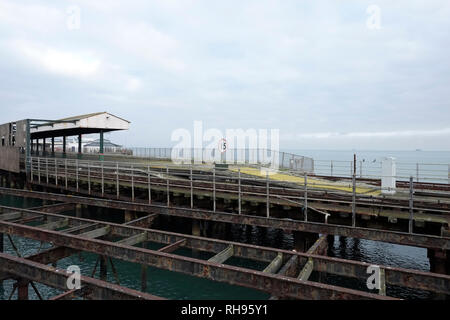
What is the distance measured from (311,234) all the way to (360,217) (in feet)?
5.96

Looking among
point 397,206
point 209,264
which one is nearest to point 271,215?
point 397,206

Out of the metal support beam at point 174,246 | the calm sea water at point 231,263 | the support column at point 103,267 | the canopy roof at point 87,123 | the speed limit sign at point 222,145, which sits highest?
the canopy roof at point 87,123

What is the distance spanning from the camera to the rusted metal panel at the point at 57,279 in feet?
18.8

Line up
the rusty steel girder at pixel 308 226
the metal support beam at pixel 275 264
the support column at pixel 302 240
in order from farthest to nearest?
the support column at pixel 302 240, the rusty steel girder at pixel 308 226, the metal support beam at pixel 275 264

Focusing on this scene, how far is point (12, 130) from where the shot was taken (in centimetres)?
2764

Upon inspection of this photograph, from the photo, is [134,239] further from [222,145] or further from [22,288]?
[222,145]

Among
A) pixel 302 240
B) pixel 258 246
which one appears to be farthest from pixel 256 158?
pixel 258 246

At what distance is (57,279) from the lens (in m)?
6.50

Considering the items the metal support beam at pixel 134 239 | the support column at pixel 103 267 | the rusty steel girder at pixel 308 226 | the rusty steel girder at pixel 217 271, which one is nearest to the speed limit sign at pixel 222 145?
the rusty steel girder at pixel 308 226

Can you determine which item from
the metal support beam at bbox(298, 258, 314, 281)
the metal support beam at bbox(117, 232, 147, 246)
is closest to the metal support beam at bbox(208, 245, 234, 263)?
the metal support beam at bbox(298, 258, 314, 281)

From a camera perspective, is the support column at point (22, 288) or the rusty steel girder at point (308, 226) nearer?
the support column at point (22, 288)

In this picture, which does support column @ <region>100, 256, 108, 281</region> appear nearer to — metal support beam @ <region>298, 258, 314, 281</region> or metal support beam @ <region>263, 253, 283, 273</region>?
metal support beam @ <region>263, 253, 283, 273</region>

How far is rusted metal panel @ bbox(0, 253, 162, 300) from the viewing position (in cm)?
572

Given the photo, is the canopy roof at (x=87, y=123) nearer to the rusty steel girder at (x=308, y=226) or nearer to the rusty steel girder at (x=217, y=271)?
the rusty steel girder at (x=308, y=226)
